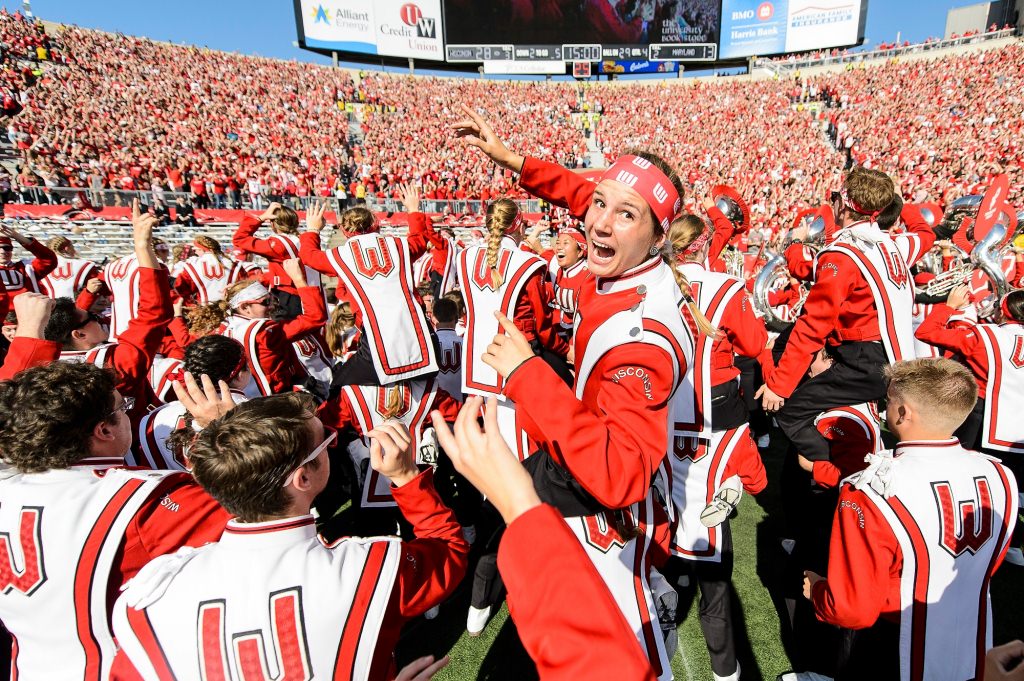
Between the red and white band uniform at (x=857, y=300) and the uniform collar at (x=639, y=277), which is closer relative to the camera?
the uniform collar at (x=639, y=277)

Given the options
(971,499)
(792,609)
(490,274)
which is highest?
(490,274)

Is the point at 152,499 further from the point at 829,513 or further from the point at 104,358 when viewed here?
the point at 829,513

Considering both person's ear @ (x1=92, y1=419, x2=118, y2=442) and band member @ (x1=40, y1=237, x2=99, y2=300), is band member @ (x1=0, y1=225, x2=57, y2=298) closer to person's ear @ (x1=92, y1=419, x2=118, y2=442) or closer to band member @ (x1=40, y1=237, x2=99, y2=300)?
band member @ (x1=40, y1=237, x2=99, y2=300)

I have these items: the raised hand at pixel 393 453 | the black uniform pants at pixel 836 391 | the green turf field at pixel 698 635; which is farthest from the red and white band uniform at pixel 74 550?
the black uniform pants at pixel 836 391

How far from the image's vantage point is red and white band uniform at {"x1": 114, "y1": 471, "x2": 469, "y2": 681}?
141cm

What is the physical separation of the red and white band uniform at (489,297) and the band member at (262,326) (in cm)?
131

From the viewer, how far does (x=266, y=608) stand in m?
1.42

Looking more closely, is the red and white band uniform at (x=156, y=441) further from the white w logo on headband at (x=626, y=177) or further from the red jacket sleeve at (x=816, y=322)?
the red jacket sleeve at (x=816, y=322)

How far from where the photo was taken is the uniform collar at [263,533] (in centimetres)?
147

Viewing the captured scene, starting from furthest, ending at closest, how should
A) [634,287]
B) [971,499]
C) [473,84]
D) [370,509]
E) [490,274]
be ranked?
1. [473,84]
2. [490,274]
3. [370,509]
4. [971,499]
5. [634,287]

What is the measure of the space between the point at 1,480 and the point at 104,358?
1.61 meters

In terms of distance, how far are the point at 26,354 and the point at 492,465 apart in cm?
294

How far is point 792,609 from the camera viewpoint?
327 cm

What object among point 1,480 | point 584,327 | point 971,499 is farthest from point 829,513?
point 1,480
